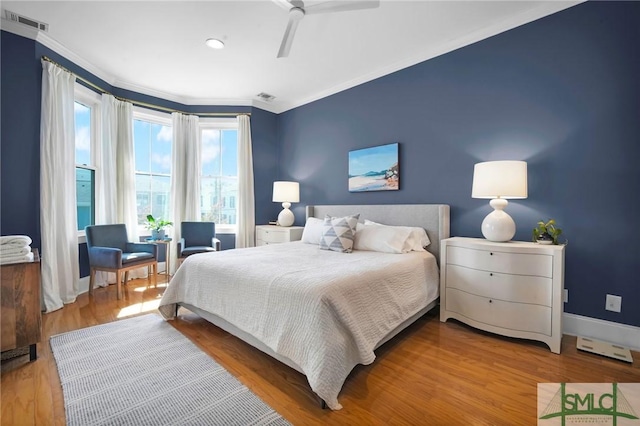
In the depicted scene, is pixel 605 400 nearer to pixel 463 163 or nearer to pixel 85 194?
pixel 463 163

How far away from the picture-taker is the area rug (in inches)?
56.8

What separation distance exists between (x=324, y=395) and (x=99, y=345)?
186 cm

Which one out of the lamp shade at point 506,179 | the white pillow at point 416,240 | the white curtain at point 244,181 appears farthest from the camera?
the white curtain at point 244,181

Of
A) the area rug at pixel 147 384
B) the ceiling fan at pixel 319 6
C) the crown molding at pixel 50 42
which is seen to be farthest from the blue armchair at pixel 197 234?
the ceiling fan at pixel 319 6

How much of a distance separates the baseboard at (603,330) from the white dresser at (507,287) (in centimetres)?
44

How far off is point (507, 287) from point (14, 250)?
364 centimetres

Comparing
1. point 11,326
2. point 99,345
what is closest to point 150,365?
point 99,345

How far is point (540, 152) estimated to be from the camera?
8.16 ft

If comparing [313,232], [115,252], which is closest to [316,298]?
[313,232]

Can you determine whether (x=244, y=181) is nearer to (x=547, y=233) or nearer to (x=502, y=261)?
(x=502, y=261)

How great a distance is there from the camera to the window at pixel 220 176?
485 cm

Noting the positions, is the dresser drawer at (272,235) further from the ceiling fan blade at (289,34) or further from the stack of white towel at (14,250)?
the stack of white towel at (14,250)

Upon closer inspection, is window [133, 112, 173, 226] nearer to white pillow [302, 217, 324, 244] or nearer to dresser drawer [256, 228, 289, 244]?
dresser drawer [256, 228, 289, 244]

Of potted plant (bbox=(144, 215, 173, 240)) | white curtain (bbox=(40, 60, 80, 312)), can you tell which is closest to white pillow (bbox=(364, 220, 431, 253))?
potted plant (bbox=(144, 215, 173, 240))
